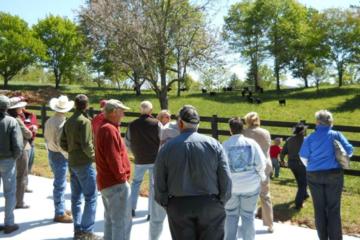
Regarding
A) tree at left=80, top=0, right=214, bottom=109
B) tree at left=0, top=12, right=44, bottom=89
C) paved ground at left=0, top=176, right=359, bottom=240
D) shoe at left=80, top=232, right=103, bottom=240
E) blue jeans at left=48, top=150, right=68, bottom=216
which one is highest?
tree at left=0, top=12, right=44, bottom=89

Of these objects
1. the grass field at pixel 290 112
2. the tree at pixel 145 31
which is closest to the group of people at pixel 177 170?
the grass field at pixel 290 112

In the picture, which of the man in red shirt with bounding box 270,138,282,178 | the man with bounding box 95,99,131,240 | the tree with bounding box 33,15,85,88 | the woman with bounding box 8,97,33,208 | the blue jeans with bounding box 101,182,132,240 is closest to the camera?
the man with bounding box 95,99,131,240

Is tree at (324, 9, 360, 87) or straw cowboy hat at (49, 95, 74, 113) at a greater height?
tree at (324, 9, 360, 87)

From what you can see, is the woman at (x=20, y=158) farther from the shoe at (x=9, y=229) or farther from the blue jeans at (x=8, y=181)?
the shoe at (x=9, y=229)

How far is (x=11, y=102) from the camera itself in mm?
7566

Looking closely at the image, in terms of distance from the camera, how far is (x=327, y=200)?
612 cm

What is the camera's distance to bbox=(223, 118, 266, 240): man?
221 inches

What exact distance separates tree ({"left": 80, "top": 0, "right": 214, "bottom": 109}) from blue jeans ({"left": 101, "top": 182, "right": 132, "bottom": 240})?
19.6m

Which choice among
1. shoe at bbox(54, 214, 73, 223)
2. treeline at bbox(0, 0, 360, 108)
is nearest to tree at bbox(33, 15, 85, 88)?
treeline at bbox(0, 0, 360, 108)

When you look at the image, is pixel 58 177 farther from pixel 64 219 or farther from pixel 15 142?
pixel 15 142

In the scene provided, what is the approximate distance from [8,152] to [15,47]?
177 ft

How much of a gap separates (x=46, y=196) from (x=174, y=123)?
3278 millimetres

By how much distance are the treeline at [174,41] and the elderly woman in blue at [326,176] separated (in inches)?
757

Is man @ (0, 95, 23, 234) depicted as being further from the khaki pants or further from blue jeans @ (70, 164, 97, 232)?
the khaki pants
